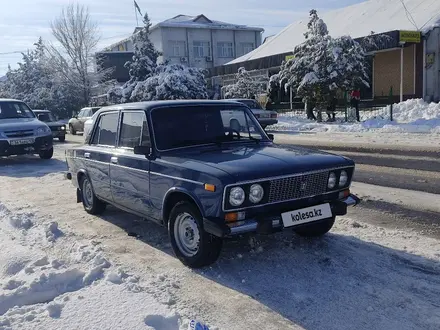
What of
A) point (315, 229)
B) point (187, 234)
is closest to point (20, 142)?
point (187, 234)

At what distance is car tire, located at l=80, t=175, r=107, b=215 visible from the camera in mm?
6910

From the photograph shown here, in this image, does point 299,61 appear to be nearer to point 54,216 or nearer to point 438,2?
point 438,2

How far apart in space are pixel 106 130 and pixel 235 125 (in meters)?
1.92

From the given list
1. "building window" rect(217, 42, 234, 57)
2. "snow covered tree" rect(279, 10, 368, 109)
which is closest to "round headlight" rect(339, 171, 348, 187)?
"snow covered tree" rect(279, 10, 368, 109)

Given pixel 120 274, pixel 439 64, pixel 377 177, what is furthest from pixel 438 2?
pixel 120 274

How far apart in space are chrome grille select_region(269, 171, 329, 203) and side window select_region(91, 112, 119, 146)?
2.66m

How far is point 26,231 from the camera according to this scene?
624cm

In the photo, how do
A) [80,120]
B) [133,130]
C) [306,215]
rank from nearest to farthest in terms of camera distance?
[306,215] < [133,130] < [80,120]

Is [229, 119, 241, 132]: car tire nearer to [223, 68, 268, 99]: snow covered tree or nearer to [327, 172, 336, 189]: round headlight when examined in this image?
[327, 172, 336, 189]: round headlight

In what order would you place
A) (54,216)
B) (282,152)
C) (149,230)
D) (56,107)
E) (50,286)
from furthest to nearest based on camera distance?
(56,107) → (54,216) → (149,230) → (282,152) → (50,286)

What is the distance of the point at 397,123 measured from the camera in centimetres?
1989

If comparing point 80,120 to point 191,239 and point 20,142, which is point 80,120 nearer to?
point 20,142

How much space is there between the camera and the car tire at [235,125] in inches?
224

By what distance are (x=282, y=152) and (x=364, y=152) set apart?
8568 mm
